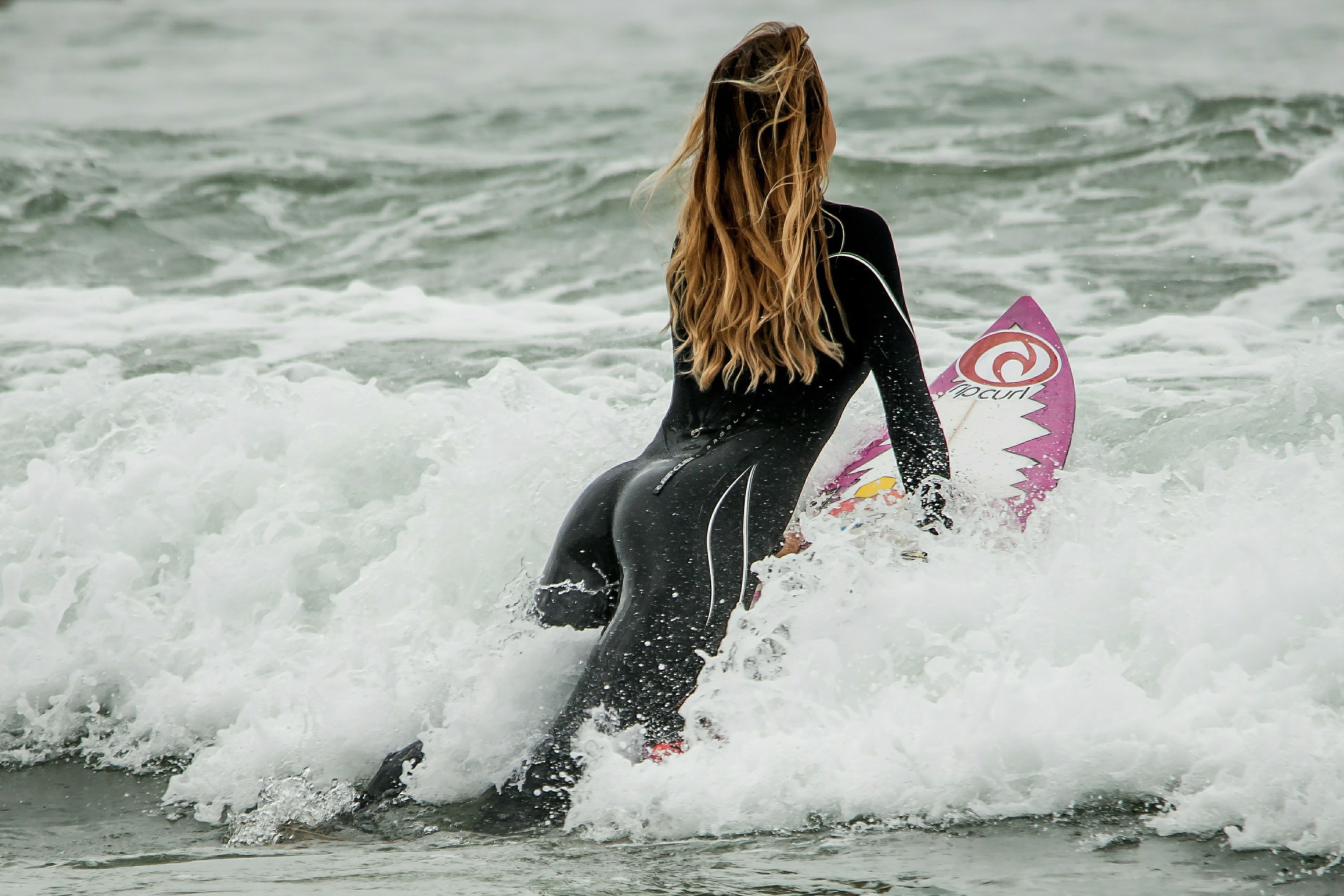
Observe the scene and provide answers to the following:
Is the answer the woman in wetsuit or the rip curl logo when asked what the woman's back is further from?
the rip curl logo

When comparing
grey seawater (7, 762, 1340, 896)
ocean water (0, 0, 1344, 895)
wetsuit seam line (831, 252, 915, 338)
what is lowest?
grey seawater (7, 762, 1340, 896)

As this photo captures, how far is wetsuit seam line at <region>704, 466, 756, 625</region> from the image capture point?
9.35ft

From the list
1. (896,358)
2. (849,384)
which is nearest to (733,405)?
(849,384)

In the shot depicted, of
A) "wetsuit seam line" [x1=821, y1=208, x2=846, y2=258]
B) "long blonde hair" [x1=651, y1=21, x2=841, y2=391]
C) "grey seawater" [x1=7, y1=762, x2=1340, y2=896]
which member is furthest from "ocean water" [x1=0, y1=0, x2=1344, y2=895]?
"wetsuit seam line" [x1=821, y1=208, x2=846, y2=258]

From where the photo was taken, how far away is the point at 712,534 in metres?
2.91

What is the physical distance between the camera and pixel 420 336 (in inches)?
260

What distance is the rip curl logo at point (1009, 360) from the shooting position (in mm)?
4348

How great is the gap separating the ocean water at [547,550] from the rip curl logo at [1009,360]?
14.8 inches

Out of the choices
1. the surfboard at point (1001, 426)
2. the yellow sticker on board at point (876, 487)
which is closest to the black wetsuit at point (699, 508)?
the surfboard at point (1001, 426)

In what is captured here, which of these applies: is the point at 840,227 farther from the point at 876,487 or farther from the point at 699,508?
the point at 876,487

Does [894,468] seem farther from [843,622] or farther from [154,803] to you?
[154,803]

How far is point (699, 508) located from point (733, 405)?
0.32 m

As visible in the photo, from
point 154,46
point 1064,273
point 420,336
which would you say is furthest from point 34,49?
point 1064,273

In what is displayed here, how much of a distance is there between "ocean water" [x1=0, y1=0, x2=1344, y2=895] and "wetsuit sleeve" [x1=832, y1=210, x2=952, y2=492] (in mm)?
238
